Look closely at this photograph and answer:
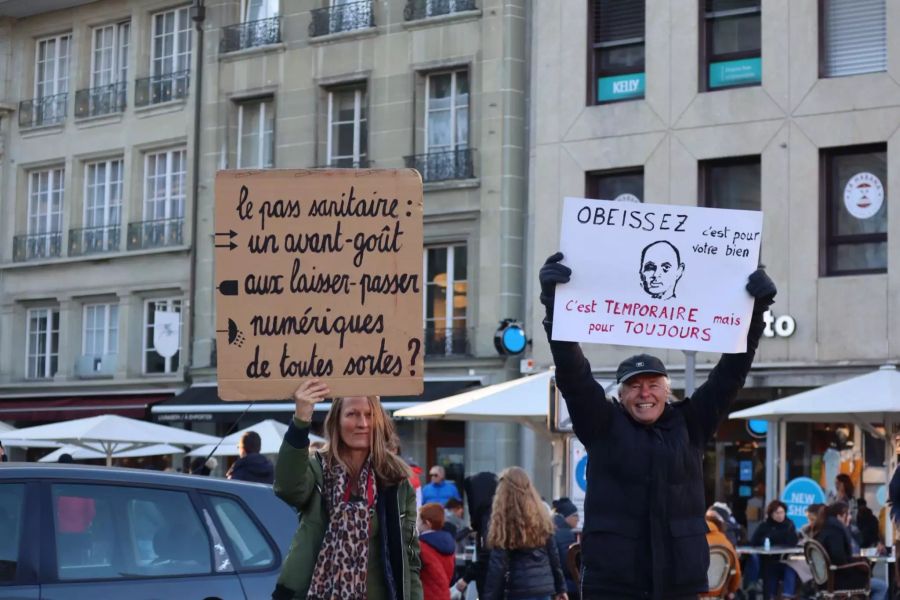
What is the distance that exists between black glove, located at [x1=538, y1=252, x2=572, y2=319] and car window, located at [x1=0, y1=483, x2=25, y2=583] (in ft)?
8.18

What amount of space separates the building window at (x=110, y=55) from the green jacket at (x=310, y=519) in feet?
102

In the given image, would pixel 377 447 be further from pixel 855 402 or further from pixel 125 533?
pixel 855 402

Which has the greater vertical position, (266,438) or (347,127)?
(347,127)

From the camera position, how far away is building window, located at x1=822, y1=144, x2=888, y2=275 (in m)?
24.7

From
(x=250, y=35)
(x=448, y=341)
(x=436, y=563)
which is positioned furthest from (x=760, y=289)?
(x=250, y=35)

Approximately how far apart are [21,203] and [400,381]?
3272 centimetres

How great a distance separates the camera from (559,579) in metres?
11.1

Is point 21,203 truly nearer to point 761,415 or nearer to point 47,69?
point 47,69

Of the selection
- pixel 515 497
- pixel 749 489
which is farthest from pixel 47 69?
pixel 515 497

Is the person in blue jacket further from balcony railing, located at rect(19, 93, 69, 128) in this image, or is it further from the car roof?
balcony railing, located at rect(19, 93, 69, 128)

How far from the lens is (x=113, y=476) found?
7.59m

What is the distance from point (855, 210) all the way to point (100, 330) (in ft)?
56.9

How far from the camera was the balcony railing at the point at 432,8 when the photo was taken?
98.5 ft

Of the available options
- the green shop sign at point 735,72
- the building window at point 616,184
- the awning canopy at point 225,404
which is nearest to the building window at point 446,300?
the awning canopy at point 225,404
